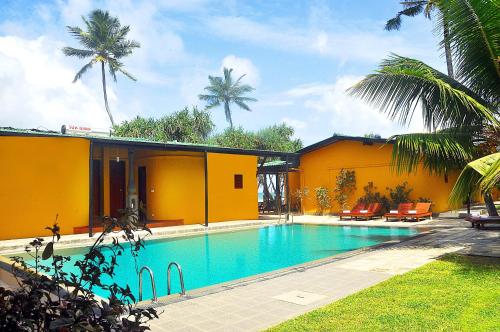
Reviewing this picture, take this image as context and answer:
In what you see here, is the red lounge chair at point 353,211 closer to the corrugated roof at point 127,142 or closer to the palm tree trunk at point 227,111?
the corrugated roof at point 127,142

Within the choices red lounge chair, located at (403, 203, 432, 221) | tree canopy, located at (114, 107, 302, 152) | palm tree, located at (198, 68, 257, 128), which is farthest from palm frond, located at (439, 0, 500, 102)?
palm tree, located at (198, 68, 257, 128)

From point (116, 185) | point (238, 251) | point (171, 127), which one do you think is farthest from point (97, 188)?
point (171, 127)

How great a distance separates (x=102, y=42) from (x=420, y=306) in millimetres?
38417

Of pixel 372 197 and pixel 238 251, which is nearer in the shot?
pixel 238 251

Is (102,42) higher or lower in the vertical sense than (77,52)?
higher

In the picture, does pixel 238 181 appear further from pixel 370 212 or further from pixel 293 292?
pixel 293 292

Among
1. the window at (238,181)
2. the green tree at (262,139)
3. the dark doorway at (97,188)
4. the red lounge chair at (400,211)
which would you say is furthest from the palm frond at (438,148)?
the green tree at (262,139)

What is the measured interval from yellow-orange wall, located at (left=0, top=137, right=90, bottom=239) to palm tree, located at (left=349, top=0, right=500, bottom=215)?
11181 mm

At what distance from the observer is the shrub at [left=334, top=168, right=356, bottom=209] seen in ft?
73.2

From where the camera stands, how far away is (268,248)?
13.1 metres

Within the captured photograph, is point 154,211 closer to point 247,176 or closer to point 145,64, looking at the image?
point 247,176

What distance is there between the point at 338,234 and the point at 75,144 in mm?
11229

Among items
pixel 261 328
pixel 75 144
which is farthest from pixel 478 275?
pixel 75 144

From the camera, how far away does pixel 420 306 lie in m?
5.07
